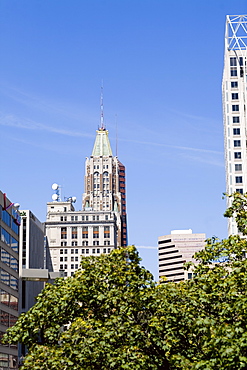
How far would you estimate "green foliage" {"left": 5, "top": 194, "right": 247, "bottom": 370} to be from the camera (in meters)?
33.6

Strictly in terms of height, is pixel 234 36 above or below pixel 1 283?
above

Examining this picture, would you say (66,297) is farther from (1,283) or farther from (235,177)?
(235,177)

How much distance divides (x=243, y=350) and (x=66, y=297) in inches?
578

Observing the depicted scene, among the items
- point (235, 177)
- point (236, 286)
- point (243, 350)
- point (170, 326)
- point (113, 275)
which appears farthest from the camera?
point (235, 177)

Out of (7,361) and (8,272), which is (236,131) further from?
(7,361)

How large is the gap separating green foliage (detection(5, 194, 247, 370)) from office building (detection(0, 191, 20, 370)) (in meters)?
59.8

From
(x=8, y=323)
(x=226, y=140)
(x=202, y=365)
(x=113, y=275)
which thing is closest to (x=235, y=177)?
(x=226, y=140)

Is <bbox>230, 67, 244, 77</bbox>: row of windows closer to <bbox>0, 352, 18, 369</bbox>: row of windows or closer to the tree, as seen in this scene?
<bbox>0, 352, 18, 369</bbox>: row of windows

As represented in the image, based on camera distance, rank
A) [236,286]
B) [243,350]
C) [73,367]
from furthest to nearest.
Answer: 1. [73,367]
2. [236,286]
3. [243,350]

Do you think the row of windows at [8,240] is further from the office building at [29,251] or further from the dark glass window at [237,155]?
the dark glass window at [237,155]

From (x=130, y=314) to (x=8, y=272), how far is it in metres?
70.9

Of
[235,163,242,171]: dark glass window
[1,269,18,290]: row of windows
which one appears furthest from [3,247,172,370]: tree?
[235,163,242,171]: dark glass window

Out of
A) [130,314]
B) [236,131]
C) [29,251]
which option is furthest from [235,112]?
[130,314]

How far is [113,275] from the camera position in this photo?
1521 inches
